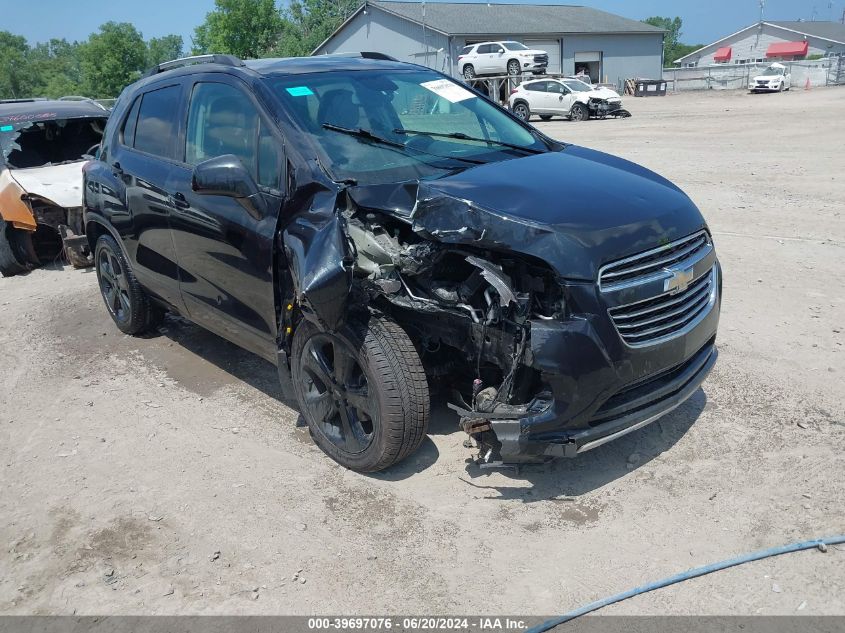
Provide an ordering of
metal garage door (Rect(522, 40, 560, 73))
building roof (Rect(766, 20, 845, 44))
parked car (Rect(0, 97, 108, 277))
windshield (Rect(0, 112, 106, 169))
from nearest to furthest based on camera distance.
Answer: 1. parked car (Rect(0, 97, 108, 277))
2. windshield (Rect(0, 112, 106, 169))
3. metal garage door (Rect(522, 40, 560, 73))
4. building roof (Rect(766, 20, 845, 44))

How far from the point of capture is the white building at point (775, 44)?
71812 mm

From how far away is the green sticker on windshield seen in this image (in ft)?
14.2

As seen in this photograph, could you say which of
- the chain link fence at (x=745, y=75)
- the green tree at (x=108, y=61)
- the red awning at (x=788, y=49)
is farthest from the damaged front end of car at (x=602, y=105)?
the green tree at (x=108, y=61)

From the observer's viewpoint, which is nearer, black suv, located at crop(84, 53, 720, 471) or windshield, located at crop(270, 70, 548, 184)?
black suv, located at crop(84, 53, 720, 471)

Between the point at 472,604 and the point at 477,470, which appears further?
the point at 477,470

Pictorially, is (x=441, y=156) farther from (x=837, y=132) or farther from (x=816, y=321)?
(x=837, y=132)

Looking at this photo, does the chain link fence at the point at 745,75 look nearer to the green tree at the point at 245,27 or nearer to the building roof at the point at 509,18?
the building roof at the point at 509,18

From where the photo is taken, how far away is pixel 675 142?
17859 mm

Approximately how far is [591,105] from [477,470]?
27.7m

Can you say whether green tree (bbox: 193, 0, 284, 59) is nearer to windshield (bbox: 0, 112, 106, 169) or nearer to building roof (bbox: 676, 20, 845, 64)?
building roof (bbox: 676, 20, 845, 64)

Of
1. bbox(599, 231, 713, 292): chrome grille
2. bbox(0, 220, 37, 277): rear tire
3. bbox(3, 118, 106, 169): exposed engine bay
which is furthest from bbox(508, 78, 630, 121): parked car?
bbox(599, 231, 713, 292): chrome grille

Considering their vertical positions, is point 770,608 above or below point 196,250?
below

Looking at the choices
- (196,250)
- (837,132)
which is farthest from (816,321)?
(837,132)

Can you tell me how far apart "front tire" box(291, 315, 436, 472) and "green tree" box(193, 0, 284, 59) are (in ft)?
229
